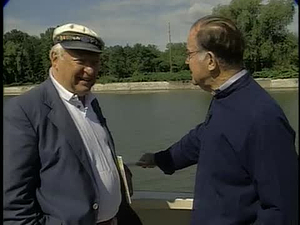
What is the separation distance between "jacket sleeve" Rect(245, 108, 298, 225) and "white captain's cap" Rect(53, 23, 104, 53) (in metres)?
0.51

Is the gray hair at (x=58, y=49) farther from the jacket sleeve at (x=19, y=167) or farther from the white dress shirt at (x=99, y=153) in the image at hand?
the jacket sleeve at (x=19, y=167)

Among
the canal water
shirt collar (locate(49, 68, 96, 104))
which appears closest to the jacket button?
shirt collar (locate(49, 68, 96, 104))

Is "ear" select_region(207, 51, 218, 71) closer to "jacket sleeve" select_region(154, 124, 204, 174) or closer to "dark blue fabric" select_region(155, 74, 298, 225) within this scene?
"dark blue fabric" select_region(155, 74, 298, 225)

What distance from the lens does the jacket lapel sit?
4.48ft

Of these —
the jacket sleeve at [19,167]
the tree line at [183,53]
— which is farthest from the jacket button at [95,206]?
the tree line at [183,53]

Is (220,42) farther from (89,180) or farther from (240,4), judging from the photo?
(240,4)

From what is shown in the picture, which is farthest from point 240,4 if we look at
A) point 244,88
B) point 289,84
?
point 244,88

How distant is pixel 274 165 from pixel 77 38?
0.62 m

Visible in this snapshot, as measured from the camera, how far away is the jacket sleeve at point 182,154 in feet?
5.49

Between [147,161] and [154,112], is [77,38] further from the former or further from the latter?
[154,112]

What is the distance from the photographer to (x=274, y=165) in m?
1.20

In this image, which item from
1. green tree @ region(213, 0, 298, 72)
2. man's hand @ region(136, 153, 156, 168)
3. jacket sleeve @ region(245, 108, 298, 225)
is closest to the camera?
jacket sleeve @ region(245, 108, 298, 225)

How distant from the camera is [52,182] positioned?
134cm

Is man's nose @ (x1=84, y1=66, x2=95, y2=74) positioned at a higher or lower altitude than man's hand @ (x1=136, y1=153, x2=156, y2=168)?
higher
